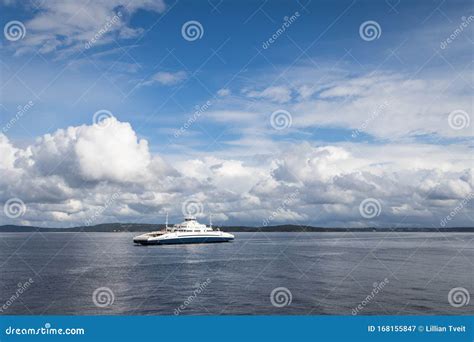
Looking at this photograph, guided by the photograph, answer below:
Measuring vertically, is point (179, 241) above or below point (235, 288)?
above

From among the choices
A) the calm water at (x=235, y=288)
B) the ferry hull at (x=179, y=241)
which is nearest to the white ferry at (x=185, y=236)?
the ferry hull at (x=179, y=241)

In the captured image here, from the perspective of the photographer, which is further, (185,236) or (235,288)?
(185,236)

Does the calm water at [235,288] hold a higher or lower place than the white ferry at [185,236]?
lower

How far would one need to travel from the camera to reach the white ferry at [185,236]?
111 metres

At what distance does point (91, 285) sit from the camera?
41.2 metres

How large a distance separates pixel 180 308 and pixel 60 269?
31.2 metres

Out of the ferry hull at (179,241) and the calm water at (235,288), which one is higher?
the ferry hull at (179,241)

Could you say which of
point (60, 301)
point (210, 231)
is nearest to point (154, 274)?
point (60, 301)

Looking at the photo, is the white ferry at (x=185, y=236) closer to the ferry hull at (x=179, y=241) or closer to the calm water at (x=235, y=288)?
the ferry hull at (x=179, y=241)

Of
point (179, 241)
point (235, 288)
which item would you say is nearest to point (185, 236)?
point (179, 241)

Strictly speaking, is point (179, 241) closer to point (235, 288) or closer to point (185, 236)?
point (185, 236)

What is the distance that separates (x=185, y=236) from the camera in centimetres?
11500

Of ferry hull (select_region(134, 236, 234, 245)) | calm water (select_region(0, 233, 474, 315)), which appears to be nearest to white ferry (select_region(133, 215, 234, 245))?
ferry hull (select_region(134, 236, 234, 245))

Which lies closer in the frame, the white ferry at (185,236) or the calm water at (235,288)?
the calm water at (235,288)
